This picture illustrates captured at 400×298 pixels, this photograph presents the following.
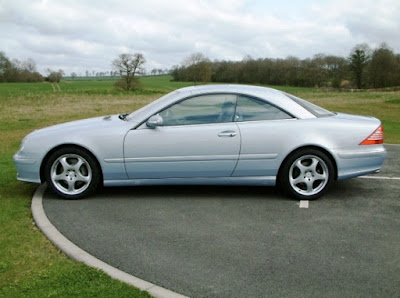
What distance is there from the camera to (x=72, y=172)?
535cm

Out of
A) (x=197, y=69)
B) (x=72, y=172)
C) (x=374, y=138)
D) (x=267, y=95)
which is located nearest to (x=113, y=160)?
(x=72, y=172)

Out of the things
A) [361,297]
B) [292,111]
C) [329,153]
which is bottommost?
[361,297]

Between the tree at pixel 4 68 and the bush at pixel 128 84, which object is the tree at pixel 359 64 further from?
the tree at pixel 4 68

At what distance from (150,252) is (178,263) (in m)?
0.35

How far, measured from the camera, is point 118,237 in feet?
13.6

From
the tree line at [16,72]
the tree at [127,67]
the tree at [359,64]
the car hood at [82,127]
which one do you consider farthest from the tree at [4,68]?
the car hood at [82,127]

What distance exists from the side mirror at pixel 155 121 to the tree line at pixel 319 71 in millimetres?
52161

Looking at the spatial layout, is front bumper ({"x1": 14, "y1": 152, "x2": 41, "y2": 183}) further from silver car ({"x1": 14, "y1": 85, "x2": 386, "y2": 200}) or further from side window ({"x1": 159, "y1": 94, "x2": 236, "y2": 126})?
side window ({"x1": 159, "y1": 94, "x2": 236, "y2": 126})

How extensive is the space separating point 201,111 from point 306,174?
1.57 m

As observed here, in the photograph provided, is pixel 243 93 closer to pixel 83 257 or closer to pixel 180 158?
pixel 180 158

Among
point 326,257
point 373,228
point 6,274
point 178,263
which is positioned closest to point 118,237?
point 178,263

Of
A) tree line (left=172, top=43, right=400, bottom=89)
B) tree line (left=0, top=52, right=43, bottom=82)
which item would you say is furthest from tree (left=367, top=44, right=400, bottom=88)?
tree line (left=0, top=52, right=43, bottom=82)

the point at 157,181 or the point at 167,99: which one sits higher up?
the point at 167,99

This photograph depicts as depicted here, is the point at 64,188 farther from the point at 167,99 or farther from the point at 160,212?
the point at 167,99
